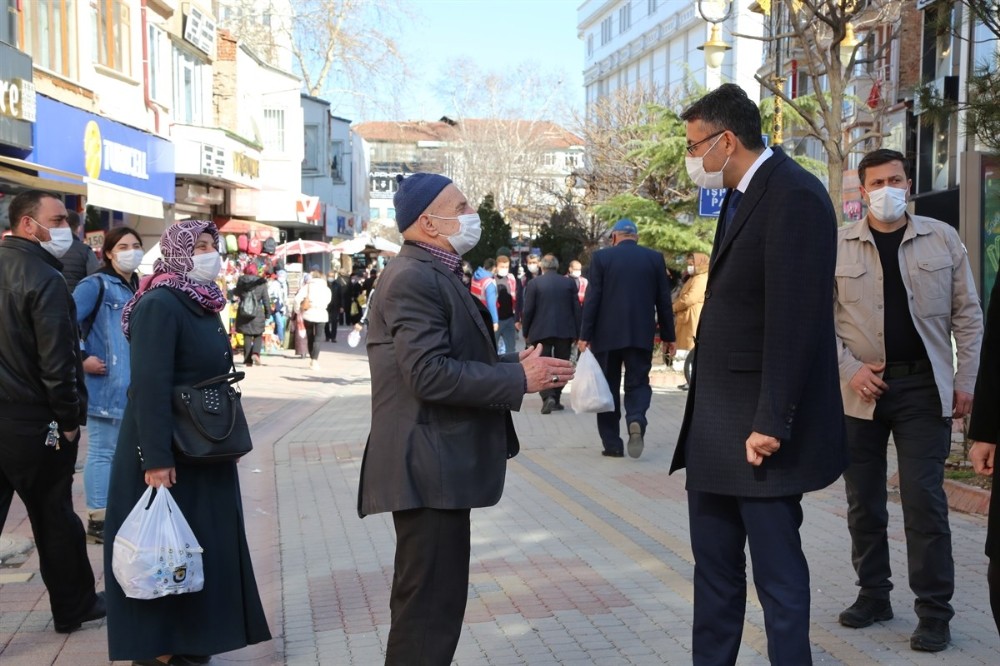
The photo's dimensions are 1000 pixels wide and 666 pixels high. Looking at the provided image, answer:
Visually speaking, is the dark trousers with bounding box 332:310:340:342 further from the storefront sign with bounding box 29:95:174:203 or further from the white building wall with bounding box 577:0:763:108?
the white building wall with bounding box 577:0:763:108

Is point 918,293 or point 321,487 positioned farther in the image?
point 321,487

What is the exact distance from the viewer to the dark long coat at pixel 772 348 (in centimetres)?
377

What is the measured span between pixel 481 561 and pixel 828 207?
354cm

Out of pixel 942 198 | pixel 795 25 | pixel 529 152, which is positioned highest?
pixel 529 152

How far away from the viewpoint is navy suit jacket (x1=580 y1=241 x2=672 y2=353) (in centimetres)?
1030

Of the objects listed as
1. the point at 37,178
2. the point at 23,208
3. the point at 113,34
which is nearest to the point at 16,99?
the point at 37,178

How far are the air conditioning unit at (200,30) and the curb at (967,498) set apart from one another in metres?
22.6

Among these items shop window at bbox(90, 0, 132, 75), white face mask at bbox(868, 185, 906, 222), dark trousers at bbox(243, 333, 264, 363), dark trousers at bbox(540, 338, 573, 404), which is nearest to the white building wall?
shop window at bbox(90, 0, 132, 75)

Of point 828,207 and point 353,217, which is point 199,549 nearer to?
point 828,207

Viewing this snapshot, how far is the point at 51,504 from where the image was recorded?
544 centimetres

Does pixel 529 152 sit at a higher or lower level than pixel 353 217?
higher

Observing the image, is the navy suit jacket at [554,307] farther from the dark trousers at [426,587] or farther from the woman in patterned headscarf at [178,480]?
the dark trousers at [426,587]

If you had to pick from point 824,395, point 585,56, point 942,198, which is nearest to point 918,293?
point 824,395

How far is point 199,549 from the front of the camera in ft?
15.3
